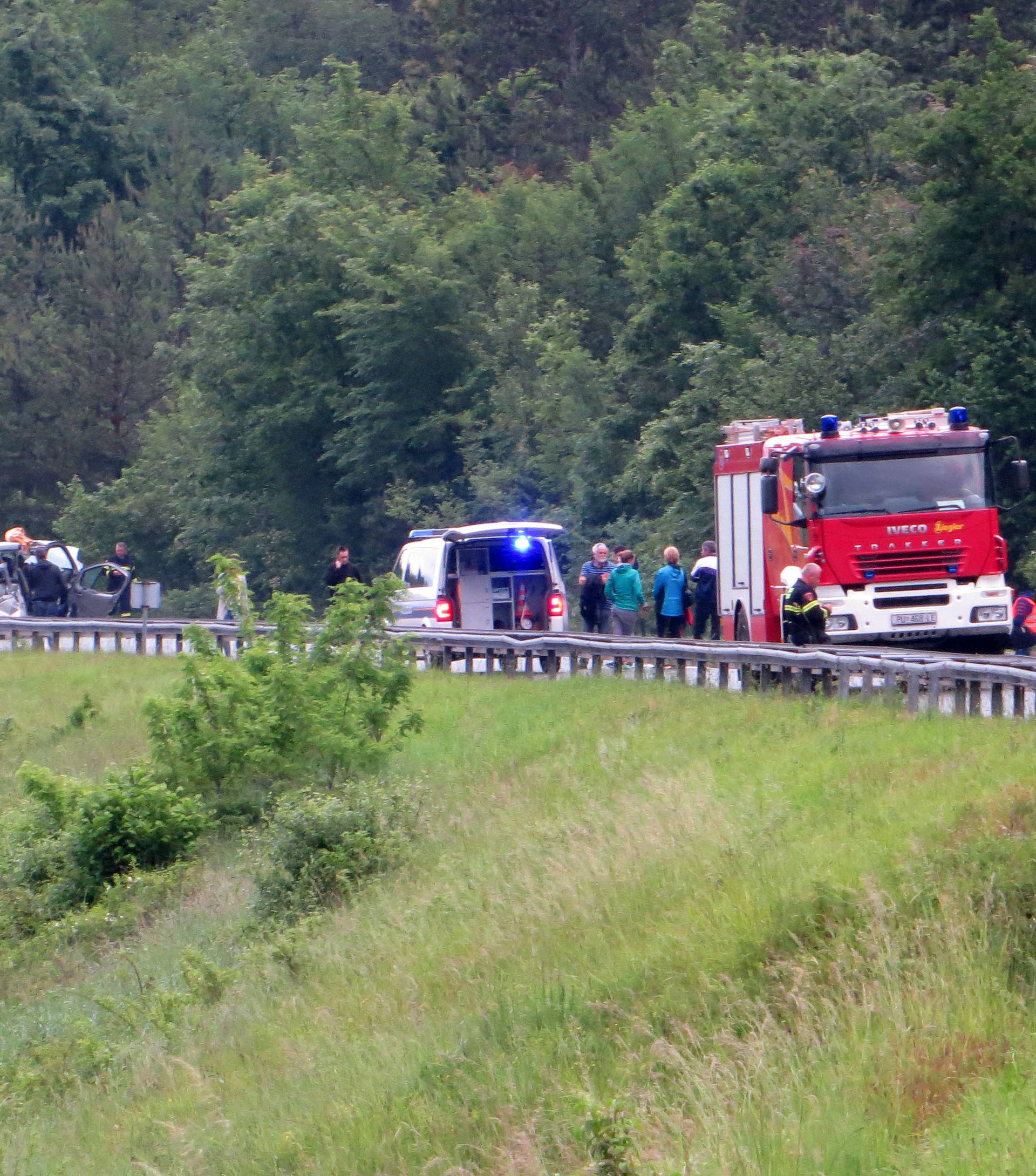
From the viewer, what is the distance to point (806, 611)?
19.0 m

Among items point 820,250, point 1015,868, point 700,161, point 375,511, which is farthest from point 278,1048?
point 375,511

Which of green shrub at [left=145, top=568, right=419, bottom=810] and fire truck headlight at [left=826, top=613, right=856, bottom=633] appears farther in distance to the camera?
fire truck headlight at [left=826, top=613, right=856, bottom=633]

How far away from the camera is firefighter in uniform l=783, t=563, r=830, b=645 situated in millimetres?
19125

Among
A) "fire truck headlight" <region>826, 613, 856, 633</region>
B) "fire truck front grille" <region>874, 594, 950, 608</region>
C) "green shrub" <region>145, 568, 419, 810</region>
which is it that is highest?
"fire truck front grille" <region>874, 594, 950, 608</region>

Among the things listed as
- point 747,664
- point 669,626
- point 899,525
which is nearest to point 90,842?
point 747,664

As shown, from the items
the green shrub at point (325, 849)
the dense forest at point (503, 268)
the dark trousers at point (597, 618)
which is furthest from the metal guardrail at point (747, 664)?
the dense forest at point (503, 268)

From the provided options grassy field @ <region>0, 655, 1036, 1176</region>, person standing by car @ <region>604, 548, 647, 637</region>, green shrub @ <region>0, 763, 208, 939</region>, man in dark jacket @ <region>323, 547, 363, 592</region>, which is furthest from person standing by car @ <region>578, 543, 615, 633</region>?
grassy field @ <region>0, 655, 1036, 1176</region>

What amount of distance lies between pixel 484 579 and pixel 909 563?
8288 millimetres

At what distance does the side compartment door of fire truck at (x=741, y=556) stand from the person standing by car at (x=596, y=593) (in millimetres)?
2514

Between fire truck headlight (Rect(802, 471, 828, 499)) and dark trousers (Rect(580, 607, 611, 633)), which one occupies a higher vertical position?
fire truck headlight (Rect(802, 471, 828, 499))

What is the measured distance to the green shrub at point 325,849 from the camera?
14.7m

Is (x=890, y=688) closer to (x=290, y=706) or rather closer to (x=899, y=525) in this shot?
(x=899, y=525)

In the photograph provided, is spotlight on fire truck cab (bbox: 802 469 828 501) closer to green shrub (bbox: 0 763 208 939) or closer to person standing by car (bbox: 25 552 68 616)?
green shrub (bbox: 0 763 208 939)

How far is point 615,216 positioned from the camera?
52469 mm
